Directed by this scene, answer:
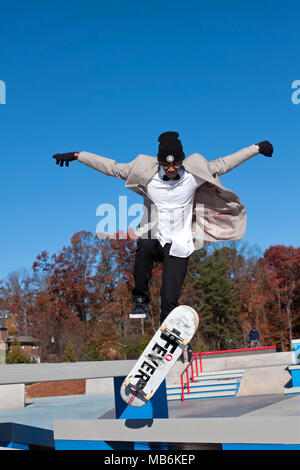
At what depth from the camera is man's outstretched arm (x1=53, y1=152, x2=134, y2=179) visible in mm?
4309

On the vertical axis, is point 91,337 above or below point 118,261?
below

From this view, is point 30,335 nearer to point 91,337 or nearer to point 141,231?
point 91,337

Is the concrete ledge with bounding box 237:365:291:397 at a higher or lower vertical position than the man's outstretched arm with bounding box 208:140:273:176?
lower

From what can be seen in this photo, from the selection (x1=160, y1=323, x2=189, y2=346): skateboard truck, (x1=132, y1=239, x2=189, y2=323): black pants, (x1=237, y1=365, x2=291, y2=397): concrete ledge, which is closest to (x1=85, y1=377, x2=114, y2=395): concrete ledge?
(x1=237, y1=365, x2=291, y2=397): concrete ledge

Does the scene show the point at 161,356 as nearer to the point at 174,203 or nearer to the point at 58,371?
the point at 58,371

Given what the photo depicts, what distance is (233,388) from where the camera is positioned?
13.4 m

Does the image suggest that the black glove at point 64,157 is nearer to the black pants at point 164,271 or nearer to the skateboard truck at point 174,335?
the black pants at point 164,271

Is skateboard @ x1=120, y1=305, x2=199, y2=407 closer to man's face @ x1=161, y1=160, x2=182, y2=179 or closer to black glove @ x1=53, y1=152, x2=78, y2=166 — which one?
man's face @ x1=161, y1=160, x2=182, y2=179

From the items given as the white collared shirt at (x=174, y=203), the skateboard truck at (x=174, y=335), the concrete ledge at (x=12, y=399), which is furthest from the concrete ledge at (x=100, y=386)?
the skateboard truck at (x=174, y=335)

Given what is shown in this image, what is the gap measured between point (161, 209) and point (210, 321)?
103 ft

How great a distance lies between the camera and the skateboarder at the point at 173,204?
4.08 m

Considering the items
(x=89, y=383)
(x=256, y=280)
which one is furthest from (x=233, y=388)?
(x=256, y=280)

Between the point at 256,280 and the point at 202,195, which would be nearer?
the point at 202,195
